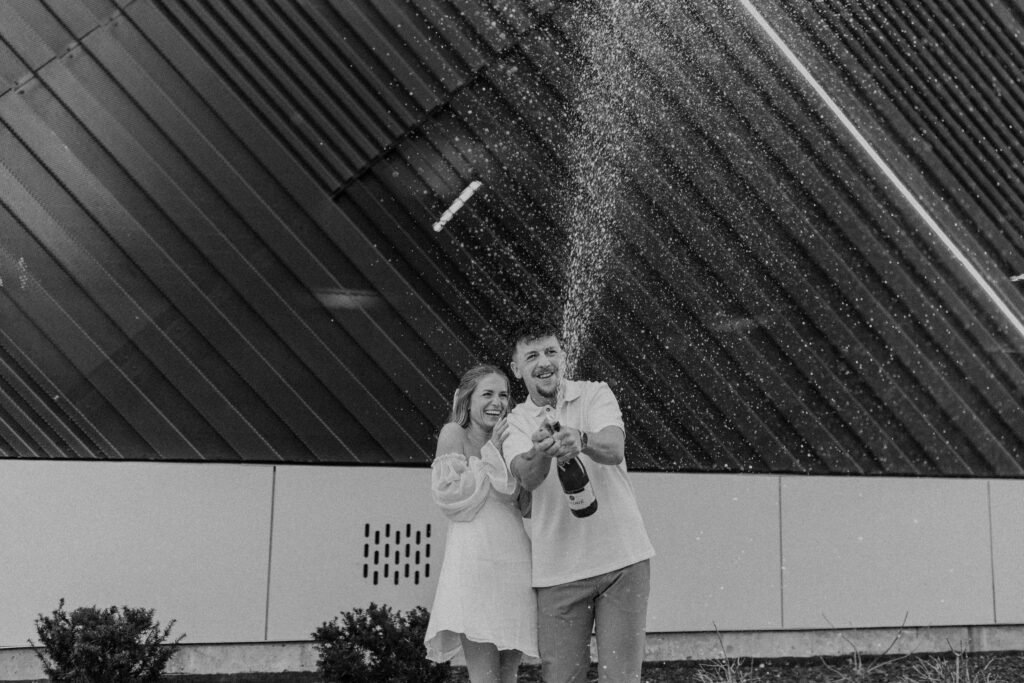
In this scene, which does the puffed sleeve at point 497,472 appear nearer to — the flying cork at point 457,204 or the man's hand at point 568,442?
the man's hand at point 568,442

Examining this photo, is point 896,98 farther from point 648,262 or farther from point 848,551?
point 848,551

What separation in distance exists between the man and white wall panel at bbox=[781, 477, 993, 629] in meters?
3.09

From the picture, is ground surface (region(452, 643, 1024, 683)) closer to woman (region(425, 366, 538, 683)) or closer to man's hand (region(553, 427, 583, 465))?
woman (region(425, 366, 538, 683))

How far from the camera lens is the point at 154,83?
515cm

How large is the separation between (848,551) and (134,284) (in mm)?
4570

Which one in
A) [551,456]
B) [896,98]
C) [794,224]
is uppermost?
[896,98]

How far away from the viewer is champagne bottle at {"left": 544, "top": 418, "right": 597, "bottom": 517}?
269 centimetres

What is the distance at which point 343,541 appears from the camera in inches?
197

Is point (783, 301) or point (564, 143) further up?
point (564, 143)

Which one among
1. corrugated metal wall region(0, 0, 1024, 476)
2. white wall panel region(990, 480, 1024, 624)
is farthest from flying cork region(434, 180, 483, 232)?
white wall panel region(990, 480, 1024, 624)

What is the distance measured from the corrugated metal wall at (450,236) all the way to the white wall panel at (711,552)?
176mm

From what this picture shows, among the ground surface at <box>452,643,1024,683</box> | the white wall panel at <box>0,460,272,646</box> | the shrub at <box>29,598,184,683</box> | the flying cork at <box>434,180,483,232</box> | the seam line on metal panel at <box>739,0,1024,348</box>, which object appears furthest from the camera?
the seam line on metal panel at <box>739,0,1024,348</box>

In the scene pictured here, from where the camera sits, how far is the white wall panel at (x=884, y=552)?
5.61 m

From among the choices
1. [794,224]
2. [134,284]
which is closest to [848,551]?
[794,224]
